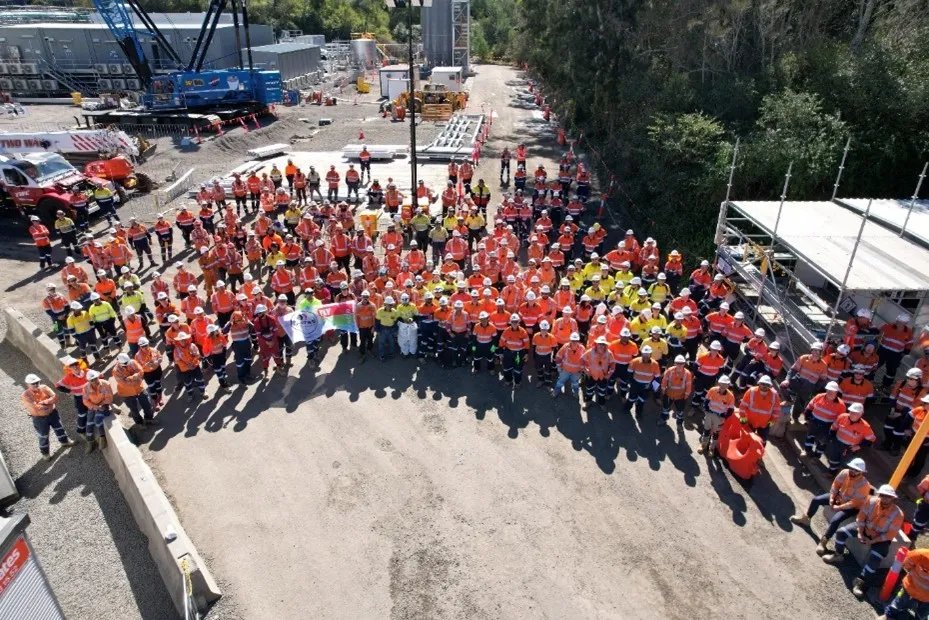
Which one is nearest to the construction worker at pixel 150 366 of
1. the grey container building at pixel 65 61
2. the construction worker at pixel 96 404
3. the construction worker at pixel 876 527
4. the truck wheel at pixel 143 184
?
the construction worker at pixel 96 404

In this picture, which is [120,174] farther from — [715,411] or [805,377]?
[805,377]

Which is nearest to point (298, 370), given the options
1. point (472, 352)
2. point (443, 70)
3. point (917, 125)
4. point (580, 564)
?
point (472, 352)

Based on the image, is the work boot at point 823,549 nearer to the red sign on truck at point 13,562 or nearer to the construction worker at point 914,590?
the construction worker at point 914,590

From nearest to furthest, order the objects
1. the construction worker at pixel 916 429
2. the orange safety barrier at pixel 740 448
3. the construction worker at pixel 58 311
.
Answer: the construction worker at pixel 916 429 < the orange safety barrier at pixel 740 448 < the construction worker at pixel 58 311

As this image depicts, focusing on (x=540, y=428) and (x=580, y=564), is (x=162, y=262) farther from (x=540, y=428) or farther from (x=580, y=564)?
(x=580, y=564)

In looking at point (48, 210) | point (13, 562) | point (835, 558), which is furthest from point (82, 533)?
point (48, 210)
